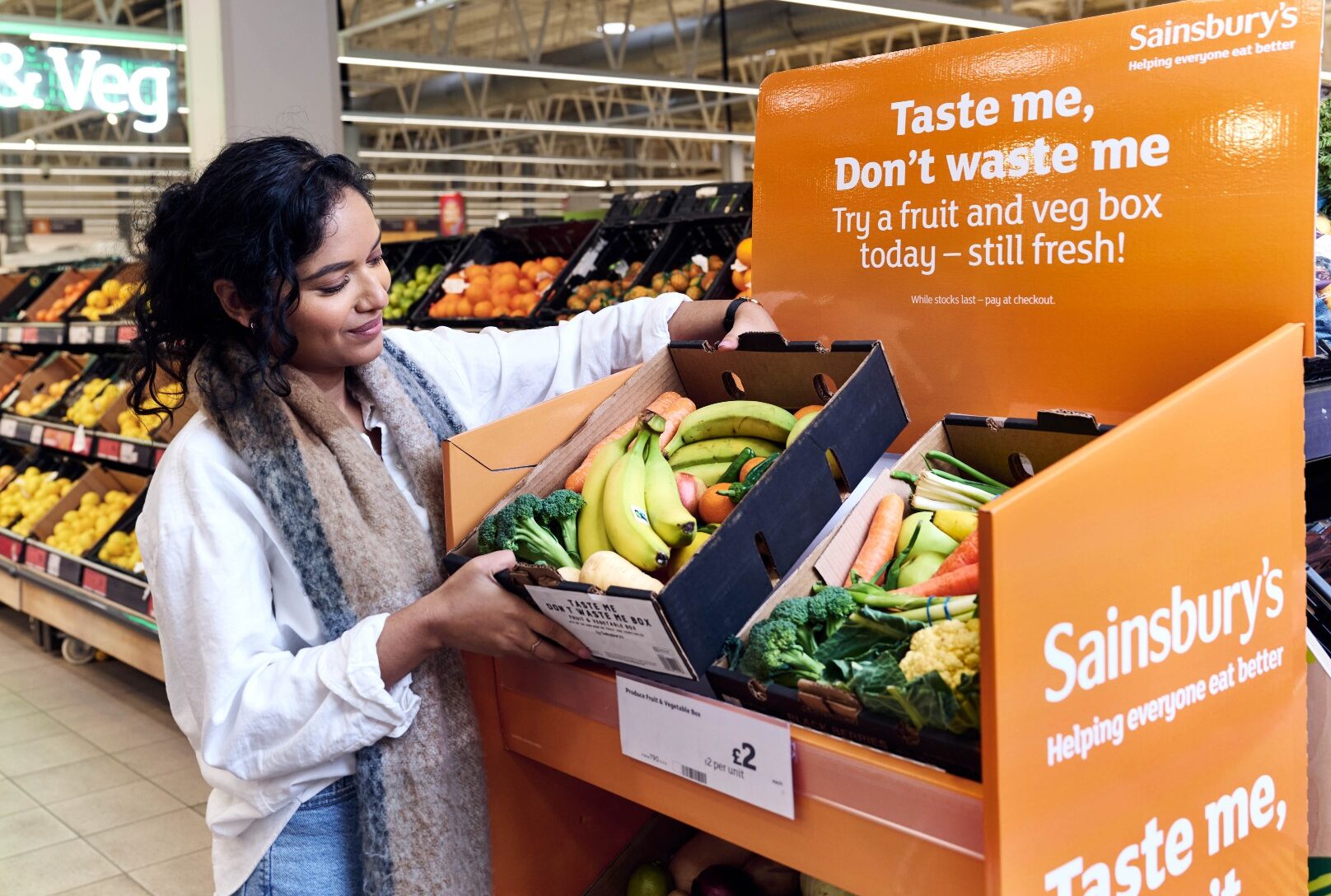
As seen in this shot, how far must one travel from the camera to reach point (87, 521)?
18.1ft

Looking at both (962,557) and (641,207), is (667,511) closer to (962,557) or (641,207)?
(962,557)

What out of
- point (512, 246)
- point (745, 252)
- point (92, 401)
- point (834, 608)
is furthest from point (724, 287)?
point (92, 401)

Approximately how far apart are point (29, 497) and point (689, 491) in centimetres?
566

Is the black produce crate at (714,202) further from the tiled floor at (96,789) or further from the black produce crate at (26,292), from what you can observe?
the black produce crate at (26,292)

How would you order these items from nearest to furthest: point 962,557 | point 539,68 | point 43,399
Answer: point 962,557 → point 43,399 → point 539,68

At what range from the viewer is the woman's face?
1535 mm

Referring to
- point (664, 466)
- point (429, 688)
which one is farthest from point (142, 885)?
point (664, 466)

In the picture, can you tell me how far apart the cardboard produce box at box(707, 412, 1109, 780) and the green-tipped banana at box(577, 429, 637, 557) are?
285 millimetres

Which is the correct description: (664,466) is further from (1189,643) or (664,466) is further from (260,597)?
(1189,643)

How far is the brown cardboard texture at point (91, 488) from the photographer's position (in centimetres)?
563

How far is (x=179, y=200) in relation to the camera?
1556 mm

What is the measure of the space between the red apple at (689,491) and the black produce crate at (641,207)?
3.32m

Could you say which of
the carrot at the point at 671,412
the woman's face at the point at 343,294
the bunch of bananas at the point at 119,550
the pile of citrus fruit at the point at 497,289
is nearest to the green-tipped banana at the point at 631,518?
the carrot at the point at 671,412

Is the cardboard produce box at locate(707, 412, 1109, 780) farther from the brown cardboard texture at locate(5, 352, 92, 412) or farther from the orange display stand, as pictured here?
the brown cardboard texture at locate(5, 352, 92, 412)
